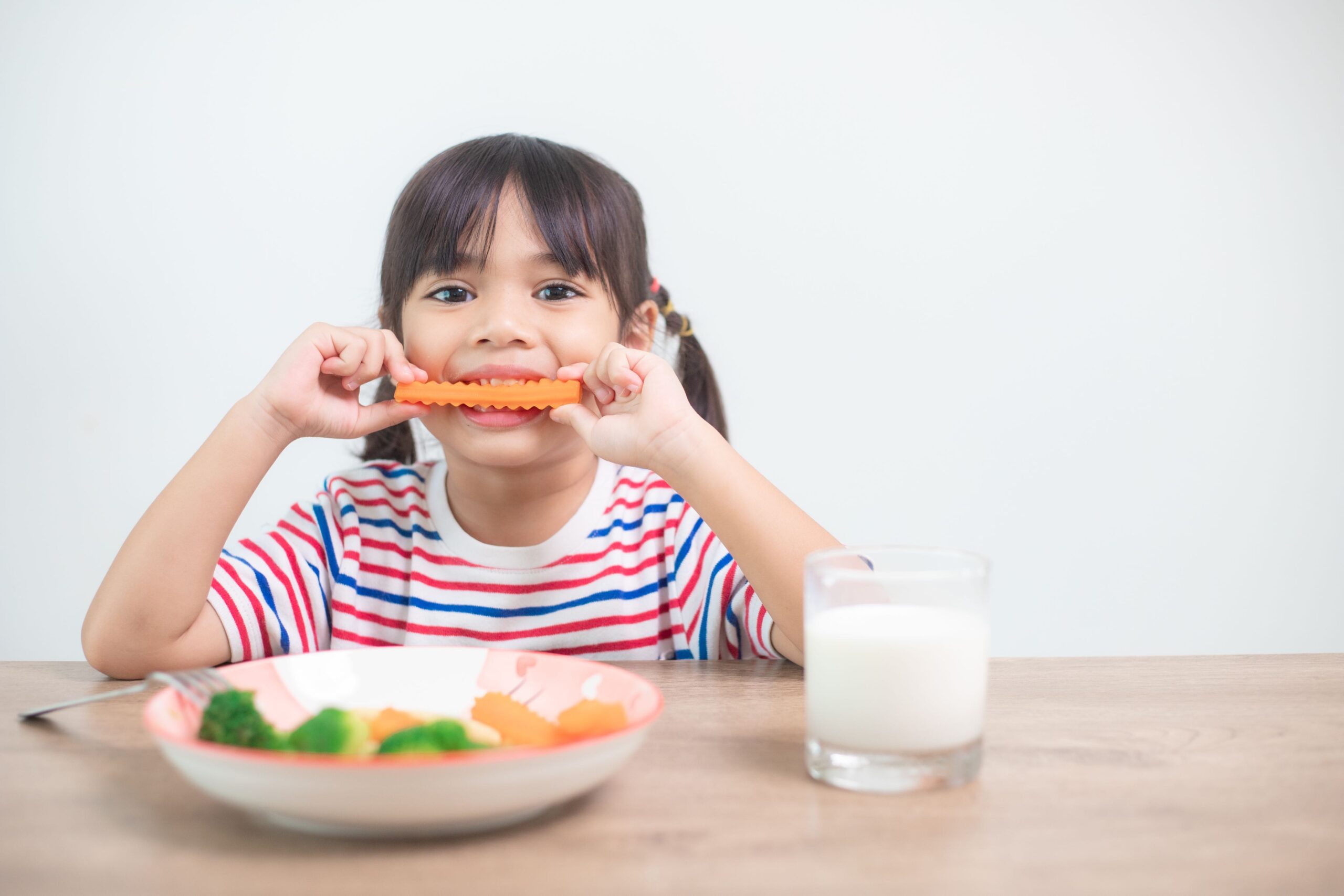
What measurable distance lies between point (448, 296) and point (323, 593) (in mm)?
342

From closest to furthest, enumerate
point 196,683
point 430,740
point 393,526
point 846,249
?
point 430,740, point 196,683, point 393,526, point 846,249

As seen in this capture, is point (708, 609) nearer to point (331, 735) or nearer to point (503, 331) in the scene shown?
point (503, 331)

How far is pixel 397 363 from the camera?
3.48ft

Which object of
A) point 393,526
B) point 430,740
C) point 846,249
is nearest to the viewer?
point 430,740

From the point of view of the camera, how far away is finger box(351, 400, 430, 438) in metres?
1.06

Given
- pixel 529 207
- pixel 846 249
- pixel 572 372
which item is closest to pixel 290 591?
pixel 572 372

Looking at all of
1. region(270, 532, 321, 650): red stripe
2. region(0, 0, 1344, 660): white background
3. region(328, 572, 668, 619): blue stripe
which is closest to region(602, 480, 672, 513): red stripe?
region(328, 572, 668, 619): blue stripe

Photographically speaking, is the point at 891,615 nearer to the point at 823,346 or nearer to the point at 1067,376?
the point at 823,346

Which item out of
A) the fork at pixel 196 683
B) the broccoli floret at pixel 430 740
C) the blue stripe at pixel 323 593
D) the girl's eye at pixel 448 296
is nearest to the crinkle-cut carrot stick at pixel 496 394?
the girl's eye at pixel 448 296

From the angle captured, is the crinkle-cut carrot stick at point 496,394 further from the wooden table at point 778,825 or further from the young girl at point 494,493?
the wooden table at point 778,825

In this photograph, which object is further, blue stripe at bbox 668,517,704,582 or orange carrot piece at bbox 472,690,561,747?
blue stripe at bbox 668,517,704,582

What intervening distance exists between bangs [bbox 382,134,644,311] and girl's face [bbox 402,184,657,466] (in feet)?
0.03

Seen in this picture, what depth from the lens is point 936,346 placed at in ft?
6.99

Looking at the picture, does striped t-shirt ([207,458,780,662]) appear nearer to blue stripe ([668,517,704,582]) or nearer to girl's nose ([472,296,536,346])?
blue stripe ([668,517,704,582])
